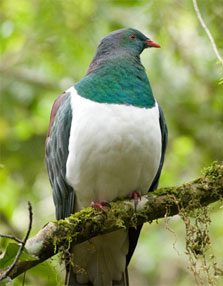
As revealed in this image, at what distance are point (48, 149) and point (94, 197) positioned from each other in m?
0.62

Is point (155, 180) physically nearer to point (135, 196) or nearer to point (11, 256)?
point (135, 196)

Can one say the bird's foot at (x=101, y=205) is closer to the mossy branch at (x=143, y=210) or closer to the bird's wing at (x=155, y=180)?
the mossy branch at (x=143, y=210)

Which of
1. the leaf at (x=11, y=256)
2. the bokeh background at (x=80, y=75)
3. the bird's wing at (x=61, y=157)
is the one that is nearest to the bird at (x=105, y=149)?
the bird's wing at (x=61, y=157)

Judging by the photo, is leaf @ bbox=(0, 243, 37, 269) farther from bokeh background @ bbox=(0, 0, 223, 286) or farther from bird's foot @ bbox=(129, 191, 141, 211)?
bokeh background @ bbox=(0, 0, 223, 286)

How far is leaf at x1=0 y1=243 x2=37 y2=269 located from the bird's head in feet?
7.12

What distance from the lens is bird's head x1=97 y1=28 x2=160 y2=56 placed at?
4703 millimetres

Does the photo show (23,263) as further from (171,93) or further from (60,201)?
(171,93)

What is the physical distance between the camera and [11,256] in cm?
301

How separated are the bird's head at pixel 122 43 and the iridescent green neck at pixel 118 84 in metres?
0.15

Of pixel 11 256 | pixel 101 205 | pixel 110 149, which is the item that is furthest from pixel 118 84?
pixel 11 256

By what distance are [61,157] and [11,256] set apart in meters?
1.38

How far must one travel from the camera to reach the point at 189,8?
6.28 m

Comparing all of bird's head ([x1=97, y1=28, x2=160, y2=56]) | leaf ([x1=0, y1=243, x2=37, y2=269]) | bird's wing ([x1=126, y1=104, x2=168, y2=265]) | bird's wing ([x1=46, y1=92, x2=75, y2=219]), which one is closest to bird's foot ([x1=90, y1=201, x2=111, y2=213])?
bird's wing ([x1=46, y1=92, x2=75, y2=219])

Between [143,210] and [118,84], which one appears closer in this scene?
[143,210]
